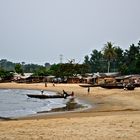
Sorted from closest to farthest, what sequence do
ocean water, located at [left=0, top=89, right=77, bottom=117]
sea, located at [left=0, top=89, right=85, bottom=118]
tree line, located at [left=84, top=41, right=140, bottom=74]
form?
sea, located at [left=0, top=89, right=85, bottom=118]
ocean water, located at [left=0, top=89, right=77, bottom=117]
tree line, located at [left=84, top=41, right=140, bottom=74]

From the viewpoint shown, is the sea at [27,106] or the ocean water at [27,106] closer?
the sea at [27,106]

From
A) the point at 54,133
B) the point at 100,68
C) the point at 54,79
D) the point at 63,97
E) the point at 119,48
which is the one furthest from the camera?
the point at 100,68

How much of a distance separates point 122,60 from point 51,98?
78.7 m

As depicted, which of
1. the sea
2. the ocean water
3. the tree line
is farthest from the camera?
the tree line

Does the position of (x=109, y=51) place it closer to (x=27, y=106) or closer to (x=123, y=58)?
(x=123, y=58)

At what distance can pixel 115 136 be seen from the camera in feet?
48.0

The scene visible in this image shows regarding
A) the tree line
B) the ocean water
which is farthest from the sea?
the tree line

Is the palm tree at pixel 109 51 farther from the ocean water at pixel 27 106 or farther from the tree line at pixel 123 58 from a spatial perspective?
the ocean water at pixel 27 106

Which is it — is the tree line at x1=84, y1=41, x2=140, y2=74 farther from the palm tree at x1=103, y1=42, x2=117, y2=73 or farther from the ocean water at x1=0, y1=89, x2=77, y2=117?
the ocean water at x1=0, y1=89, x2=77, y2=117

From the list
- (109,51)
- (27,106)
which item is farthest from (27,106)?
(109,51)

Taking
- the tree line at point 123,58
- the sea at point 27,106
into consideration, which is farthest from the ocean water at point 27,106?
the tree line at point 123,58

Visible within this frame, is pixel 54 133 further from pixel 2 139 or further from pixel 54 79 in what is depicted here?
pixel 54 79

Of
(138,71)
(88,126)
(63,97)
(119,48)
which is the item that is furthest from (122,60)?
(88,126)

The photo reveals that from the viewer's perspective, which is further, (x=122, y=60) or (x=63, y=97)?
(x=122, y=60)
